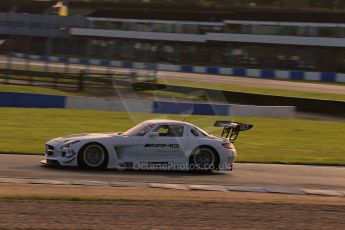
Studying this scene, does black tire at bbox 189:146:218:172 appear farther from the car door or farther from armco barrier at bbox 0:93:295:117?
armco barrier at bbox 0:93:295:117

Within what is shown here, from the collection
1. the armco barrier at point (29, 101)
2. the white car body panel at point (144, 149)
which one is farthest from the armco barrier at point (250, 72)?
the white car body panel at point (144, 149)

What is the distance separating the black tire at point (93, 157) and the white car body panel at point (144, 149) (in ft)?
0.23

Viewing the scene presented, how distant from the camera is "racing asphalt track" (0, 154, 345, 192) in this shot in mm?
11828

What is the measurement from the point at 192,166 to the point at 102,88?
24.6 m

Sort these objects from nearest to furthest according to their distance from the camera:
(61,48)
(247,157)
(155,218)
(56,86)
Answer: (155,218) → (247,157) → (56,86) → (61,48)

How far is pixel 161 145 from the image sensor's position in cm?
1301

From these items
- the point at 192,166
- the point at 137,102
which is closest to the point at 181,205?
the point at 192,166

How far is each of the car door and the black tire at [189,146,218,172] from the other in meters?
0.28

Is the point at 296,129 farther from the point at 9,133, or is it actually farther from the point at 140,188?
the point at 140,188

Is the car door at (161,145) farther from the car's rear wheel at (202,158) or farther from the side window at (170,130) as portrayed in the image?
the car's rear wheel at (202,158)

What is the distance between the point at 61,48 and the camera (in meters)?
56.4

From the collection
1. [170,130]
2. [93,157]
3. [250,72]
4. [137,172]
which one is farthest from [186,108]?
[250,72]

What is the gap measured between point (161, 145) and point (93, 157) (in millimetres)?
1397

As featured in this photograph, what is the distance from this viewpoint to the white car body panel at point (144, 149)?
12641 millimetres
